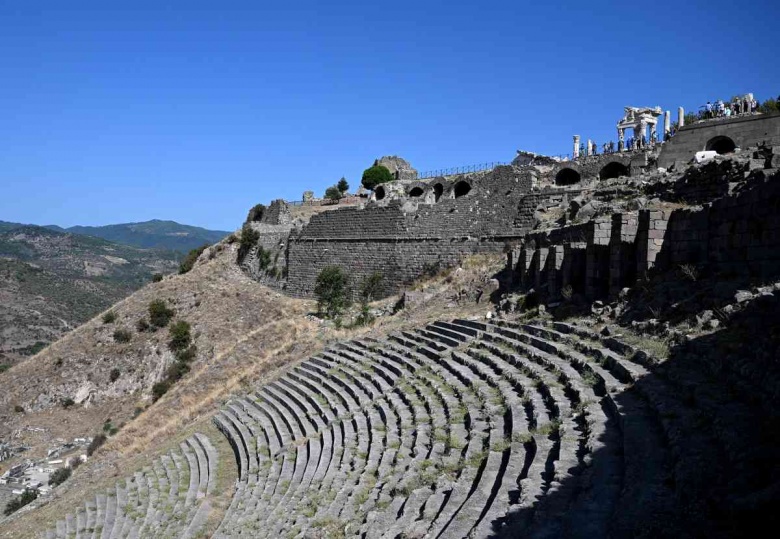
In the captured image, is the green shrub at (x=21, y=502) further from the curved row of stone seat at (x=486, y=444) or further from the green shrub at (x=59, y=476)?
the curved row of stone seat at (x=486, y=444)

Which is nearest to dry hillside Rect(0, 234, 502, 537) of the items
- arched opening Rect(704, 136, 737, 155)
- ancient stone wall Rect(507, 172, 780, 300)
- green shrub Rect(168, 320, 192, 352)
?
green shrub Rect(168, 320, 192, 352)

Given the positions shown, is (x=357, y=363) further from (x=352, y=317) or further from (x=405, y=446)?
(x=352, y=317)

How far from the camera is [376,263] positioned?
2628cm

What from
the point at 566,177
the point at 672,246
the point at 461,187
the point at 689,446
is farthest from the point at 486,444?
the point at 461,187

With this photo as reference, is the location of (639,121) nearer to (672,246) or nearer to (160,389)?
(672,246)

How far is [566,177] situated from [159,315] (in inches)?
793

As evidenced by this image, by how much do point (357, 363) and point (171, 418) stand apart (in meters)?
6.86

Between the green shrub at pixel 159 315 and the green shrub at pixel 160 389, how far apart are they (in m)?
4.90

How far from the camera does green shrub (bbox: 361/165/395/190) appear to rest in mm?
48847

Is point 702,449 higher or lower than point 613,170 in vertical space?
lower

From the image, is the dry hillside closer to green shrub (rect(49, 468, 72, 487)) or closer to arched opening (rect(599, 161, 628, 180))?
green shrub (rect(49, 468, 72, 487))

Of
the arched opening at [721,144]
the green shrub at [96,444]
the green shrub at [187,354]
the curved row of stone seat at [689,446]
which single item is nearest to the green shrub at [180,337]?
the green shrub at [187,354]

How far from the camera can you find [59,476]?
713 inches

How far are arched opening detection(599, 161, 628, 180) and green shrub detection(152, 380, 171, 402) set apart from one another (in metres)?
20.1
